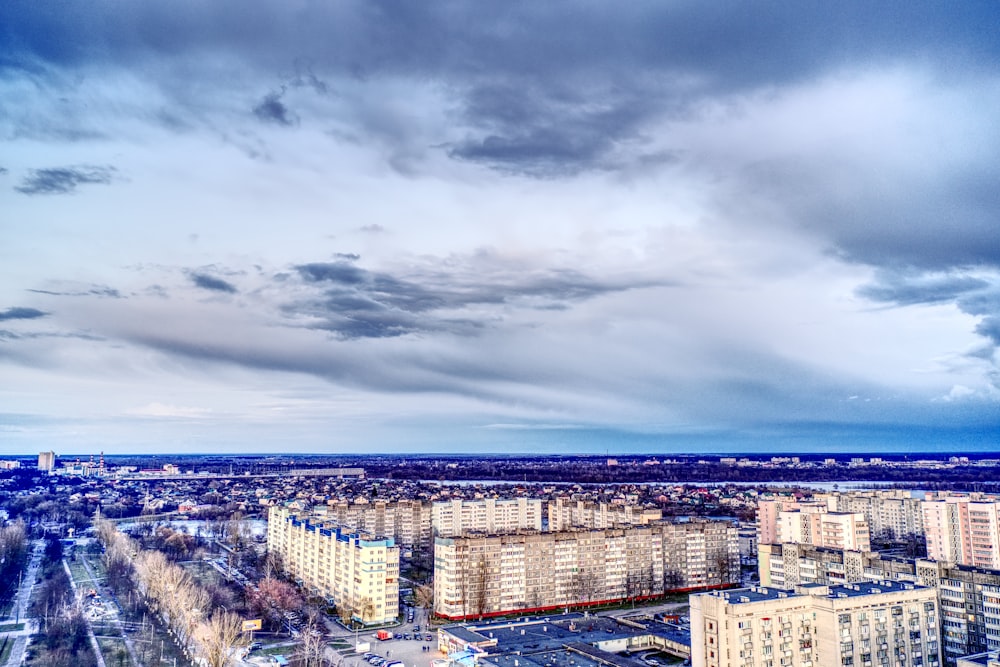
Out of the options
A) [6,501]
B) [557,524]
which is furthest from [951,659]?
[6,501]

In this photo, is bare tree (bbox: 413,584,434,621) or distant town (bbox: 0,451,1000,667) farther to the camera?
bare tree (bbox: 413,584,434,621)

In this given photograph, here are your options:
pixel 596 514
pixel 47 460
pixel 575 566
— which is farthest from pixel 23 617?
pixel 47 460

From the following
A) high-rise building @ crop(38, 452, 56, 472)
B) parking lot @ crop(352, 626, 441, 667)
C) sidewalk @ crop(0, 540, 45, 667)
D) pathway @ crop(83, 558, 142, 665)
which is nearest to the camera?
parking lot @ crop(352, 626, 441, 667)

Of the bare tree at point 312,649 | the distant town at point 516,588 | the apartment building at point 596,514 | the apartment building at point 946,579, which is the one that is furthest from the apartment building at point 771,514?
the bare tree at point 312,649

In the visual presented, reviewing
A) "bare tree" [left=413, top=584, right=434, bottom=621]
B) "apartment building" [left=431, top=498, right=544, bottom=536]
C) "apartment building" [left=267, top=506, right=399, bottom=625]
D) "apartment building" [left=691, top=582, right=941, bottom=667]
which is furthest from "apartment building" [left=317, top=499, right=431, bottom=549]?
"apartment building" [left=691, top=582, right=941, bottom=667]

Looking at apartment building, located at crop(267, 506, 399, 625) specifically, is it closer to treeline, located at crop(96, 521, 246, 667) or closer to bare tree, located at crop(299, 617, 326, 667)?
bare tree, located at crop(299, 617, 326, 667)

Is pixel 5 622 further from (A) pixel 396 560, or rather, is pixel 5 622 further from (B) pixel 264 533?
(B) pixel 264 533
